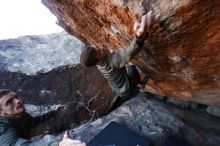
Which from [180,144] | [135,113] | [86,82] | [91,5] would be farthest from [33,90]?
[180,144]

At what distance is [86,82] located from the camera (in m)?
7.17

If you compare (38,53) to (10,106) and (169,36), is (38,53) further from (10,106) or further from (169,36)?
(169,36)

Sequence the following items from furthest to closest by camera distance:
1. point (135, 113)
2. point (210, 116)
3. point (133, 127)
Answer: point (210, 116), point (135, 113), point (133, 127)

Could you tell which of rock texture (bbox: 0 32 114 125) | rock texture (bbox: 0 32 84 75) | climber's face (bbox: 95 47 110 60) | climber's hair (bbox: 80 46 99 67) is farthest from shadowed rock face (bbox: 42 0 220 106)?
rock texture (bbox: 0 32 84 75)

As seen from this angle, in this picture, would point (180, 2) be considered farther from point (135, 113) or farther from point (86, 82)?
point (86, 82)

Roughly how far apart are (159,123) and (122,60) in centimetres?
128

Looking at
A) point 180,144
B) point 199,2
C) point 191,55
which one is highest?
point 199,2

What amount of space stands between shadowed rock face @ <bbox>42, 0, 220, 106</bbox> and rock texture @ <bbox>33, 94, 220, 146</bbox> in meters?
0.38

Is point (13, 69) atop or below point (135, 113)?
atop

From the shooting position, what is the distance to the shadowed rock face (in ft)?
10.2

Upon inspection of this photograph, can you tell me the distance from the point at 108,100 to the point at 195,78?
2.95m

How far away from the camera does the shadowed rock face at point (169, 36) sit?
3094 millimetres

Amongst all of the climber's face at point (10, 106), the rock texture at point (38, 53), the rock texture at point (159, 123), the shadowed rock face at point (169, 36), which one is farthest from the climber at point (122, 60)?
the rock texture at point (38, 53)

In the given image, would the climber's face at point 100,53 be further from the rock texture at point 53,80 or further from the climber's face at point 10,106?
the rock texture at point 53,80
